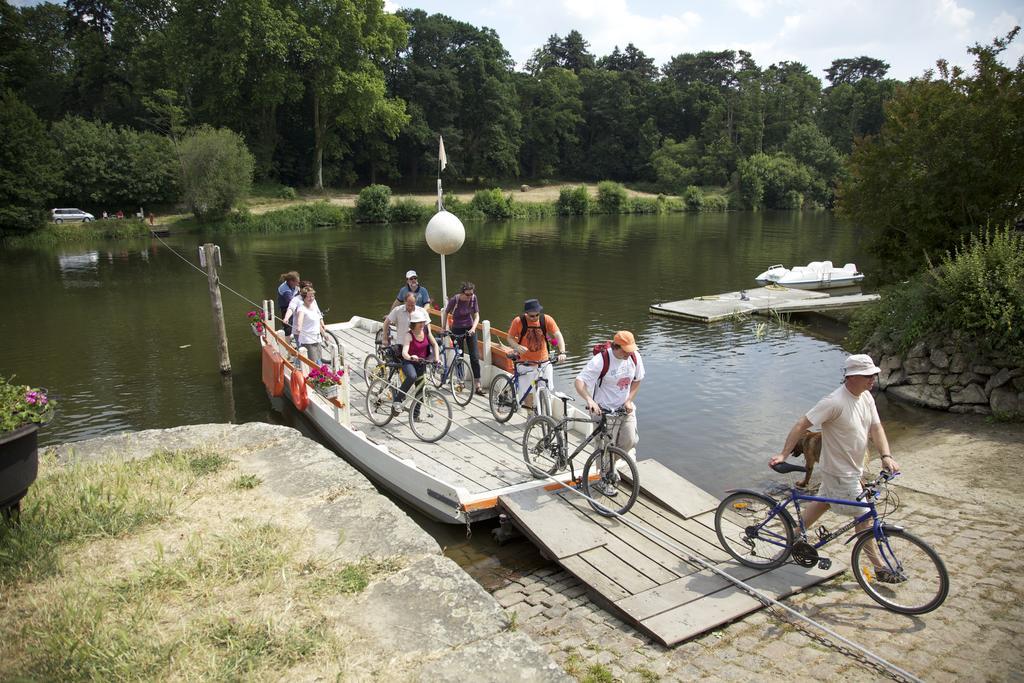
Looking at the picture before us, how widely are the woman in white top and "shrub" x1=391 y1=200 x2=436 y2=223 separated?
154ft

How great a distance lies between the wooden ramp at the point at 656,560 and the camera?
5547mm

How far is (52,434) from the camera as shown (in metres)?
12.1

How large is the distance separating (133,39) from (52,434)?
217 feet

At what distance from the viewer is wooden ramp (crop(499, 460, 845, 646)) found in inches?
218

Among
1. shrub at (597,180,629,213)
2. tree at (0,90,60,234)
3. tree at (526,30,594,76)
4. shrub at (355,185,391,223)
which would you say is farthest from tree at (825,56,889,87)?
tree at (0,90,60,234)

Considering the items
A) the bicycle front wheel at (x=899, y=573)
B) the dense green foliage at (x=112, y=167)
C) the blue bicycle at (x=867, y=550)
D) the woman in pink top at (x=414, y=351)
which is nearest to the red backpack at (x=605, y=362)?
the blue bicycle at (x=867, y=550)

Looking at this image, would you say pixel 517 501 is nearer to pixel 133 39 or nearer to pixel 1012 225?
pixel 1012 225

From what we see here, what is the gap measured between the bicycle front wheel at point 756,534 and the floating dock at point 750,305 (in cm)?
1455

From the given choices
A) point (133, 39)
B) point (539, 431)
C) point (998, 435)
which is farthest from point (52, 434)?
point (133, 39)

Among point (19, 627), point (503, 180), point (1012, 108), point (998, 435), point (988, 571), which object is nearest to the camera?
point (19, 627)

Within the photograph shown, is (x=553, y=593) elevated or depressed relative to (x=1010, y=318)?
depressed

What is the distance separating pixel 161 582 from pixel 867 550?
17.8ft

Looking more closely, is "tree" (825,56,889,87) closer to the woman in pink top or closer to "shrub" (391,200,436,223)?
"shrub" (391,200,436,223)

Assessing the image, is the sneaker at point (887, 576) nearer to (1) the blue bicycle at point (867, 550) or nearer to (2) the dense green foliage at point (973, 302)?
(1) the blue bicycle at point (867, 550)
